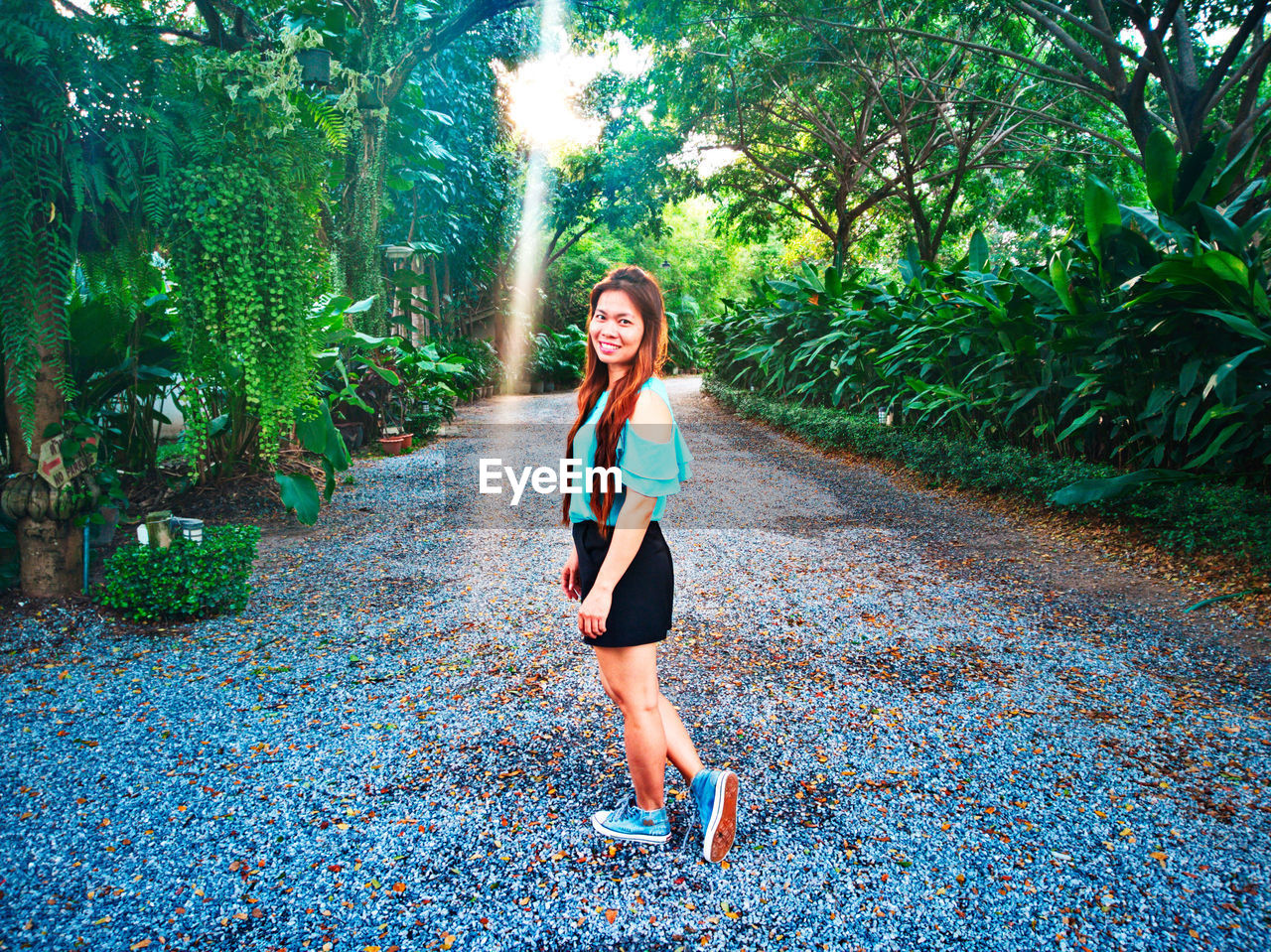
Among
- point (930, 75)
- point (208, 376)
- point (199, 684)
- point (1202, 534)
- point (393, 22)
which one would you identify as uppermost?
point (930, 75)

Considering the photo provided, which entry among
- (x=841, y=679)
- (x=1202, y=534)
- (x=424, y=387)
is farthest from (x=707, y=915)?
(x=424, y=387)

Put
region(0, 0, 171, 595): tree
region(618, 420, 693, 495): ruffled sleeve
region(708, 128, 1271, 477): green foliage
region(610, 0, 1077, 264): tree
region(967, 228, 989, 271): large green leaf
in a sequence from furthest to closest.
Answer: region(610, 0, 1077, 264): tree → region(967, 228, 989, 271): large green leaf → region(708, 128, 1271, 477): green foliage → region(0, 0, 171, 595): tree → region(618, 420, 693, 495): ruffled sleeve

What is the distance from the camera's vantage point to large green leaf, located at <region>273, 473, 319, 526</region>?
4445 millimetres

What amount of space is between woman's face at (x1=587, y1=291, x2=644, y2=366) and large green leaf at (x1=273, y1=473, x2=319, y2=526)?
11.0 ft

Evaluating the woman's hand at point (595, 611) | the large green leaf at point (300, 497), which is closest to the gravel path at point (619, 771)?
the large green leaf at point (300, 497)

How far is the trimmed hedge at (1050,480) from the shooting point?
12.3 feet

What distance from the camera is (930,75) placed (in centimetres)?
1115

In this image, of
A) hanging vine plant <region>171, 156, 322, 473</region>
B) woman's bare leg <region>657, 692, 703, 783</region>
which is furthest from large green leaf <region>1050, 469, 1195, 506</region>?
hanging vine plant <region>171, 156, 322, 473</region>

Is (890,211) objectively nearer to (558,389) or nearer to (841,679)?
(558,389)

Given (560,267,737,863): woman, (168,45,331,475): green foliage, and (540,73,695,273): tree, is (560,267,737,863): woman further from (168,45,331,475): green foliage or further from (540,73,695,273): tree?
(540,73,695,273): tree

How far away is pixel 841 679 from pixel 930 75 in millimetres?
11441

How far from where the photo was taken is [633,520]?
162cm

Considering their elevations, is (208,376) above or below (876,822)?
above

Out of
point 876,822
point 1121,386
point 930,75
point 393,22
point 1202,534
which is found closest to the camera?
point 876,822
